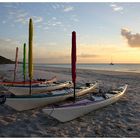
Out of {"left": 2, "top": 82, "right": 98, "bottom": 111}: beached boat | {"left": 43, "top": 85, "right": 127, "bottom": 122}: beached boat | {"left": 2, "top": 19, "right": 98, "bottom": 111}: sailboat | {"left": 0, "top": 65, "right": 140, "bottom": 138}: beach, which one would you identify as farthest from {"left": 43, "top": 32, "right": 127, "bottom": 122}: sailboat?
{"left": 2, "top": 82, "right": 98, "bottom": 111}: beached boat

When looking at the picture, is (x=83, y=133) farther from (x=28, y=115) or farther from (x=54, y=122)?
(x=28, y=115)

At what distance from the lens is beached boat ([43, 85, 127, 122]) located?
10.9 meters

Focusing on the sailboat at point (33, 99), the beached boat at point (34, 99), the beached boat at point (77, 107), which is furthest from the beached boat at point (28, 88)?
the beached boat at point (77, 107)

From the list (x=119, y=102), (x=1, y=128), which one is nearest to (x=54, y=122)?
(x=1, y=128)

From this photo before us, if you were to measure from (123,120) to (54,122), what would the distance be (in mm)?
3525

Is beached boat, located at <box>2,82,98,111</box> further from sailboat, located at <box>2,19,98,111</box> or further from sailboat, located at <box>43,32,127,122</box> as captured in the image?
sailboat, located at <box>43,32,127,122</box>

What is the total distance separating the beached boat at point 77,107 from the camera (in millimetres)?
10875

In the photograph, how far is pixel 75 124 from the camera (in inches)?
450

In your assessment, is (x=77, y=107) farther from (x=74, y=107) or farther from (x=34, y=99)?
(x=34, y=99)

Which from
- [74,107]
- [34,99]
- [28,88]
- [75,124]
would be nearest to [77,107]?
[74,107]

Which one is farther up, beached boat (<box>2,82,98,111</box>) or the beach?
beached boat (<box>2,82,98,111</box>)

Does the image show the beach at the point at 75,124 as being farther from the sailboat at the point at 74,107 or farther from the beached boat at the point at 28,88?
the beached boat at the point at 28,88

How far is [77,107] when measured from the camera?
1197 centimetres

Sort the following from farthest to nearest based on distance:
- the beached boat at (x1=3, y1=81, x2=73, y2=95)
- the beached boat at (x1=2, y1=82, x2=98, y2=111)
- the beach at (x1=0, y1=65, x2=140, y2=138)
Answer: the beached boat at (x1=3, y1=81, x2=73, y2=95) < the beached boat at (x1=2, y1=82, x2=98, y2=111) < the beach at (x1=0, y1=65, x2=140, y2=138)
